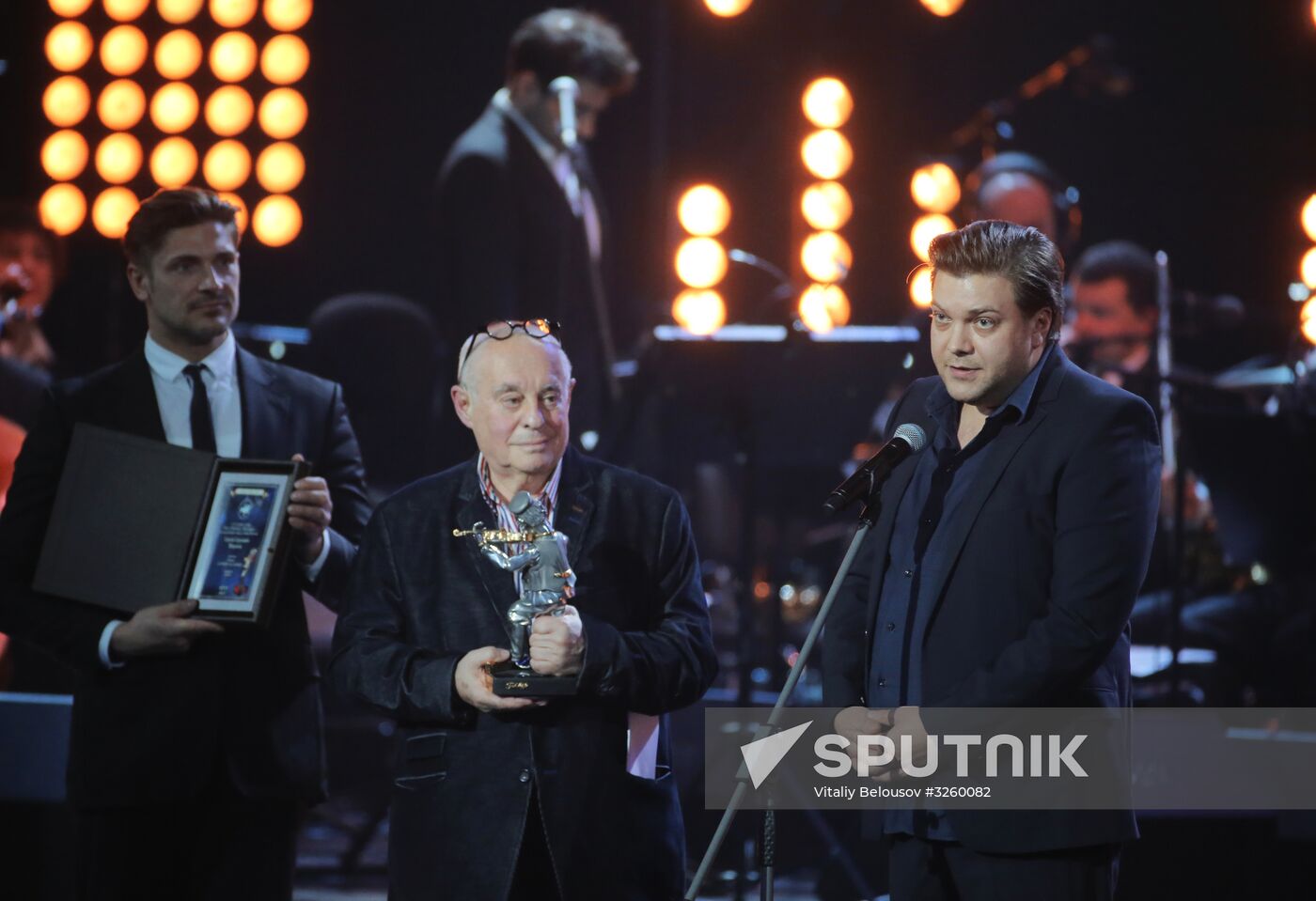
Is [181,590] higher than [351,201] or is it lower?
lower

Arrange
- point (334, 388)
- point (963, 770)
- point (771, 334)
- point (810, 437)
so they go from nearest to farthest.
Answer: point (963, 770) < point (334, 388) < point (771, 334) < point (810, 437)

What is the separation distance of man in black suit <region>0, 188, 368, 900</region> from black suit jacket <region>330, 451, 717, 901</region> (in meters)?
0.36

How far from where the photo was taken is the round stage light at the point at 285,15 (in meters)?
6.72

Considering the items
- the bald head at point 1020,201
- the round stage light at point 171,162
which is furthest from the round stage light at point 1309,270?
the round stage light at point 171,162

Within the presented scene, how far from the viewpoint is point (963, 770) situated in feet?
8.87

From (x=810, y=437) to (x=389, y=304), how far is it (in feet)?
7.04

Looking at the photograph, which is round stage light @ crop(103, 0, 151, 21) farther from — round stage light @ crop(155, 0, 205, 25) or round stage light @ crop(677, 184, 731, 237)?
round stage light @ crop(677, 184, 731, 237)

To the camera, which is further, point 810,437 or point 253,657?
point 810,437

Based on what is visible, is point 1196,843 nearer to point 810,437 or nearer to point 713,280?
point 810,437

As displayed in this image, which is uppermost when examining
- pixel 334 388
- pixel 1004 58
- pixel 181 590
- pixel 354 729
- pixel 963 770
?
pixel 1004 58

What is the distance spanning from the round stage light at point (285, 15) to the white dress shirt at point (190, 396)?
11.9ft

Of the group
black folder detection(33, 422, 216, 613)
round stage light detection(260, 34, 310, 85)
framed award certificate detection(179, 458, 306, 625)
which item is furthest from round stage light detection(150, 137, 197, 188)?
framed award certificate detection(179, 458, 306, 625)

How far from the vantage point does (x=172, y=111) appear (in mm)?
6602

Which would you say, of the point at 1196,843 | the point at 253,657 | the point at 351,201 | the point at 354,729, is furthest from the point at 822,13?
the point at 253,657
